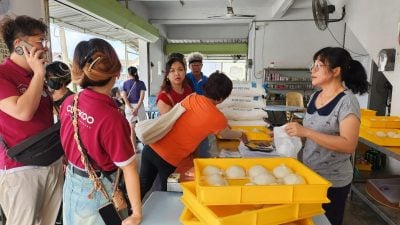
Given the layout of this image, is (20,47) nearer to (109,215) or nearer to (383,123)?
(109,215)

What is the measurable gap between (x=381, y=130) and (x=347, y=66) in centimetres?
147

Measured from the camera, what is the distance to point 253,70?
24.0ft

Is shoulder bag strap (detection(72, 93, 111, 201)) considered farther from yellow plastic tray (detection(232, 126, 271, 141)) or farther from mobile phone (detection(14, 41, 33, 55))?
yellow plastic tray (detection(232, 126, 271, 141))

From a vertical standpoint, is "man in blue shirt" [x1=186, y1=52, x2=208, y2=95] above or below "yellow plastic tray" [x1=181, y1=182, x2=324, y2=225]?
above

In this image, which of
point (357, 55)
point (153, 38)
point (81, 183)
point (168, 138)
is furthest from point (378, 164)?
point (153, 38)

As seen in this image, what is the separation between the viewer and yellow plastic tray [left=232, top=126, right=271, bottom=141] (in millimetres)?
2170

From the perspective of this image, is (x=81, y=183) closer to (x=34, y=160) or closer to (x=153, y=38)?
(x=34, y=160)

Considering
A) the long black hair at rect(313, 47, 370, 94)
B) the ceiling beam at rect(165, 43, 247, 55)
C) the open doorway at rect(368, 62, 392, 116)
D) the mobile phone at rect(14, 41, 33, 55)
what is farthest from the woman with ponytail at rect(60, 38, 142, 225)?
the ceiling beam at rect(165, 43, 247, 55)

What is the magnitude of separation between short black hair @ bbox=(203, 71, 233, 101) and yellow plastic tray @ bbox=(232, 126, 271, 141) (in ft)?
2.06

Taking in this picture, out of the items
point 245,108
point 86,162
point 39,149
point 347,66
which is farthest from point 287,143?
point 39,149

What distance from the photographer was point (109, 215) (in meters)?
1.05

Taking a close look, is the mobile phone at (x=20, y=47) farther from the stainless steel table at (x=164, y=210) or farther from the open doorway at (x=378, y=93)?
the open doorway at (x=378, y=93)

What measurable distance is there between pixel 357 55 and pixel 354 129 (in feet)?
20.9

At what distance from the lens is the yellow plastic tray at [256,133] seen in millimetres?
2170
